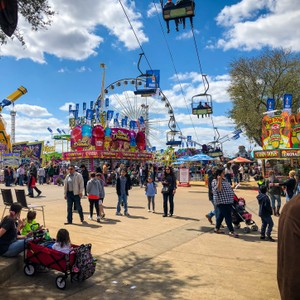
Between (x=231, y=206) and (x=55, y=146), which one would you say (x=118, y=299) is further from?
(x=55, y=146)

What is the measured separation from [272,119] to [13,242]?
21.3 metres

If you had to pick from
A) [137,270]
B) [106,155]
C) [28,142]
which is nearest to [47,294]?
[137,270]

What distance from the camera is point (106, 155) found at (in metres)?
30.2

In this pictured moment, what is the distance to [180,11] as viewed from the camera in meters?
8.73

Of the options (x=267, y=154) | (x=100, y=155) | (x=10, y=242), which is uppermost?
(x=100, y=155)

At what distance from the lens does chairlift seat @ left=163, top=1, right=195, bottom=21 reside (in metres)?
8.65

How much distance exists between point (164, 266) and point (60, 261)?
1.80 metres

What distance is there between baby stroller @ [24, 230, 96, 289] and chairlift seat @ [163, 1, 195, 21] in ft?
21.8

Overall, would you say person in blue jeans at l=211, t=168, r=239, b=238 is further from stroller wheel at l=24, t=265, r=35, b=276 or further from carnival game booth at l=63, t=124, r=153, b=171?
carnival game booth at l=63, t=124, r=153, b=171

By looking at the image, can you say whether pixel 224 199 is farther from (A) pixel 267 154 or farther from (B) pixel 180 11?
(A) pixel 267 154

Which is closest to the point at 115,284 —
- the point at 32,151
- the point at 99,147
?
the point at 99,147

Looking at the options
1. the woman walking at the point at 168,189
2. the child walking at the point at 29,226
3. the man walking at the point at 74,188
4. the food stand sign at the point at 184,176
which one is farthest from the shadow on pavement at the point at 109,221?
the food stand sign at the point at 184,176

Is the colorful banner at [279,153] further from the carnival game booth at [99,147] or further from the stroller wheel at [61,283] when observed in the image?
the stroller wheel at [61,283]

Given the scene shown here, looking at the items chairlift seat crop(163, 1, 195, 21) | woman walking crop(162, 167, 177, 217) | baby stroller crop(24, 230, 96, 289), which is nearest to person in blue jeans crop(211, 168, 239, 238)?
woman walking crop(162, 167, 177, 217)
